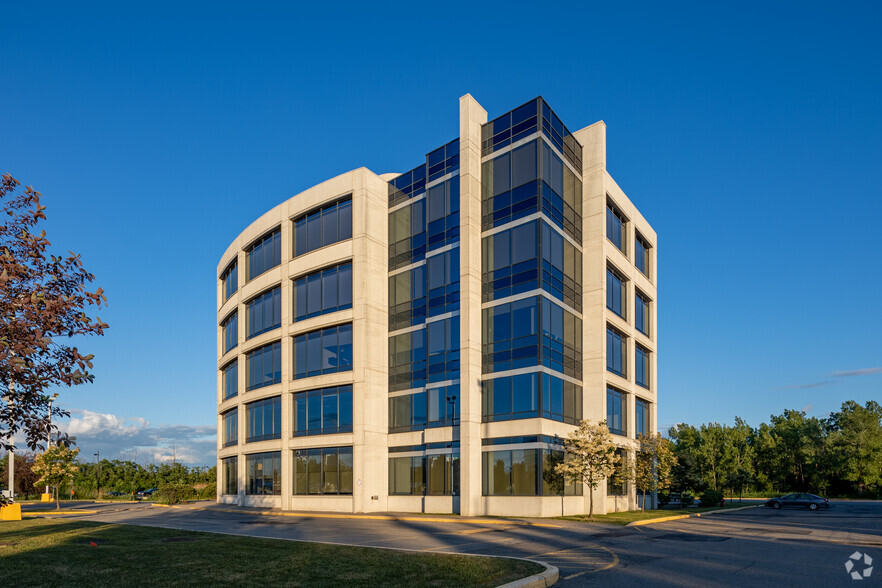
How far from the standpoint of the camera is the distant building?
110 ft

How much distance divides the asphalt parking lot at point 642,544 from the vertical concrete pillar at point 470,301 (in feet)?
10.7

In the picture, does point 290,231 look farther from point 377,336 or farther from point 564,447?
point 564,447

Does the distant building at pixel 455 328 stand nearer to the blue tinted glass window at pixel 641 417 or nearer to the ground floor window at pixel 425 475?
the ground floor window at pixel 425 475

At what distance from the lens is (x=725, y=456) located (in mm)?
81625

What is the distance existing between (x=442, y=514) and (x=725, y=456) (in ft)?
196

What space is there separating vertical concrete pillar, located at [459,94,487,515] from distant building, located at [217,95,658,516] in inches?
3.9

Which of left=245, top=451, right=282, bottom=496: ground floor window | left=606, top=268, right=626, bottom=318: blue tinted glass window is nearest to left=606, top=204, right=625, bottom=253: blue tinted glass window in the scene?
left=606, top=268, right=626, bottom=318: blue tinted glass window

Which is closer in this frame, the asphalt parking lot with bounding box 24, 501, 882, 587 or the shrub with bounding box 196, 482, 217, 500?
the asphalt parking lot with bounding box 24, 501, 882, 587

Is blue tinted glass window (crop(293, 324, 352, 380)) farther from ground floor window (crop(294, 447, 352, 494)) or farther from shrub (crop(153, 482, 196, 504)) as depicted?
shrub (crop(153, 482, 196, 504))

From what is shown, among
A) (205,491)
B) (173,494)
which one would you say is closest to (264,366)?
(173,494)

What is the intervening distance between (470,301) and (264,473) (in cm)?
2040

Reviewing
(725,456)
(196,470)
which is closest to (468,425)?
(725,456)

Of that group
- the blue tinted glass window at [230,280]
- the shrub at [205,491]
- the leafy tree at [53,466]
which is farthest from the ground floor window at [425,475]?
the shrub at [205,491]

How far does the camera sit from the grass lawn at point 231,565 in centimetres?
1198
